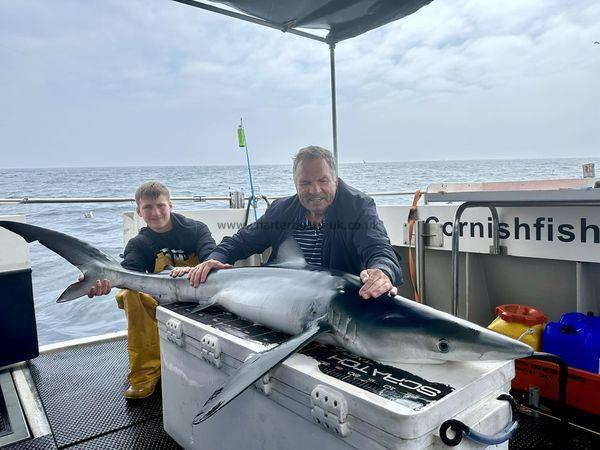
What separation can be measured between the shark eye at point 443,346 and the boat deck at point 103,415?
0.66 meters

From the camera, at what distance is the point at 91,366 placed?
9.15 feet

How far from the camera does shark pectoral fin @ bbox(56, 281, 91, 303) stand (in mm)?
2020

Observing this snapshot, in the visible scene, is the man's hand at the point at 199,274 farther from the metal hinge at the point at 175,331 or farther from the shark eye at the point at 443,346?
the shark eye at the point at 443,346

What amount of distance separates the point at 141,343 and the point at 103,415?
1.23ft

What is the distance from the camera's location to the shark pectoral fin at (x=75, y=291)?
2020 mm

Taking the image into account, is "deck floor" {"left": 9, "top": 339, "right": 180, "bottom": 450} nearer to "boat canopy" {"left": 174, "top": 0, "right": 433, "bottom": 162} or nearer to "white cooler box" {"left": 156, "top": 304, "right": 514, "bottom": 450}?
"white cooler box" {"left": 156, "top": 304, "right": 514, "bottom": 450}

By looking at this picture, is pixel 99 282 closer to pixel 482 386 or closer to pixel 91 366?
pixel 91 366

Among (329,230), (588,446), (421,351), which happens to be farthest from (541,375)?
(421,351)

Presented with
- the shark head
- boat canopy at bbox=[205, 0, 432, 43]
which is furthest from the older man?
boat canopy at bbox=[205, 0, 432, 43]

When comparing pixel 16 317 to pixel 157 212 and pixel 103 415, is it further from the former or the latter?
pixel 157 212

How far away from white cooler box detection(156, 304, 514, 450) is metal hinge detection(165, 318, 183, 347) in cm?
3

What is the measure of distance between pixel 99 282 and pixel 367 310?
1441 millimetres

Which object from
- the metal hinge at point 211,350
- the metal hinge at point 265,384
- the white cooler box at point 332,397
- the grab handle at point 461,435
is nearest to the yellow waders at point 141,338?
the white cooler box at point 332,397

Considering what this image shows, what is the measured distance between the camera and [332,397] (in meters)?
0.98
